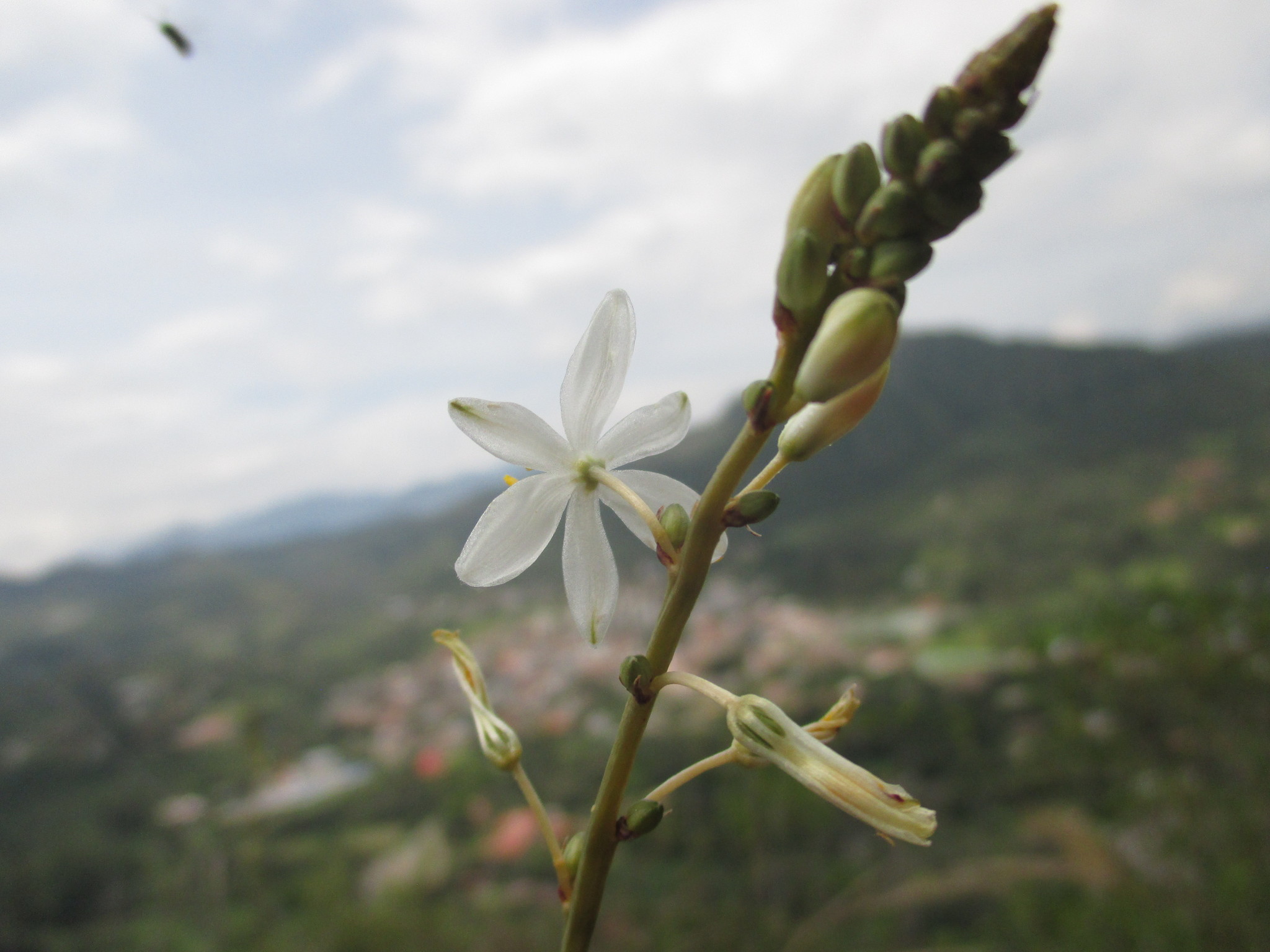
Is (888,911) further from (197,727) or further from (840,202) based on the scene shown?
(197,727)

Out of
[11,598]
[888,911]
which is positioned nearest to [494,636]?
[888,911]

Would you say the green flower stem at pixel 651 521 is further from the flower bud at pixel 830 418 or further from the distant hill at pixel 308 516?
the distant hill at pixel 308 516

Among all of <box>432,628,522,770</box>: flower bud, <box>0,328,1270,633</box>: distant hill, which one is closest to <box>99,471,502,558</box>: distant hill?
<box>0,328,1270,633</box>: distant hill

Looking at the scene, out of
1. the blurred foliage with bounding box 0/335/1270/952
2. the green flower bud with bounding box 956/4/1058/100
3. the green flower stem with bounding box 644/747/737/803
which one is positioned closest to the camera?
the green flower bud with bounding box 956/4/1058/100

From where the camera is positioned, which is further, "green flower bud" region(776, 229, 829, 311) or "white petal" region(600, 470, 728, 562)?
"white petal" region(600, 470, 728, 562)

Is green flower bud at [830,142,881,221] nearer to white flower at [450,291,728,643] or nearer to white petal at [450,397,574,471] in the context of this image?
white flower at [450,291,728,643]

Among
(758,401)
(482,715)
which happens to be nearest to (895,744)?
(482,715)

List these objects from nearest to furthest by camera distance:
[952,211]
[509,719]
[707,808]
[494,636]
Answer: [952,211] → [707,808] → [509,719] → [494,636]

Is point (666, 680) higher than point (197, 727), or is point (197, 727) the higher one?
point (666, 680)

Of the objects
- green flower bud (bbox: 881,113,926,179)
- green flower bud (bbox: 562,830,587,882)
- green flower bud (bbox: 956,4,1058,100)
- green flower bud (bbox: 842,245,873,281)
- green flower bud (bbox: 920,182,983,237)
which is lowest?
green flower bud (bbox: 562,830,587,882)
